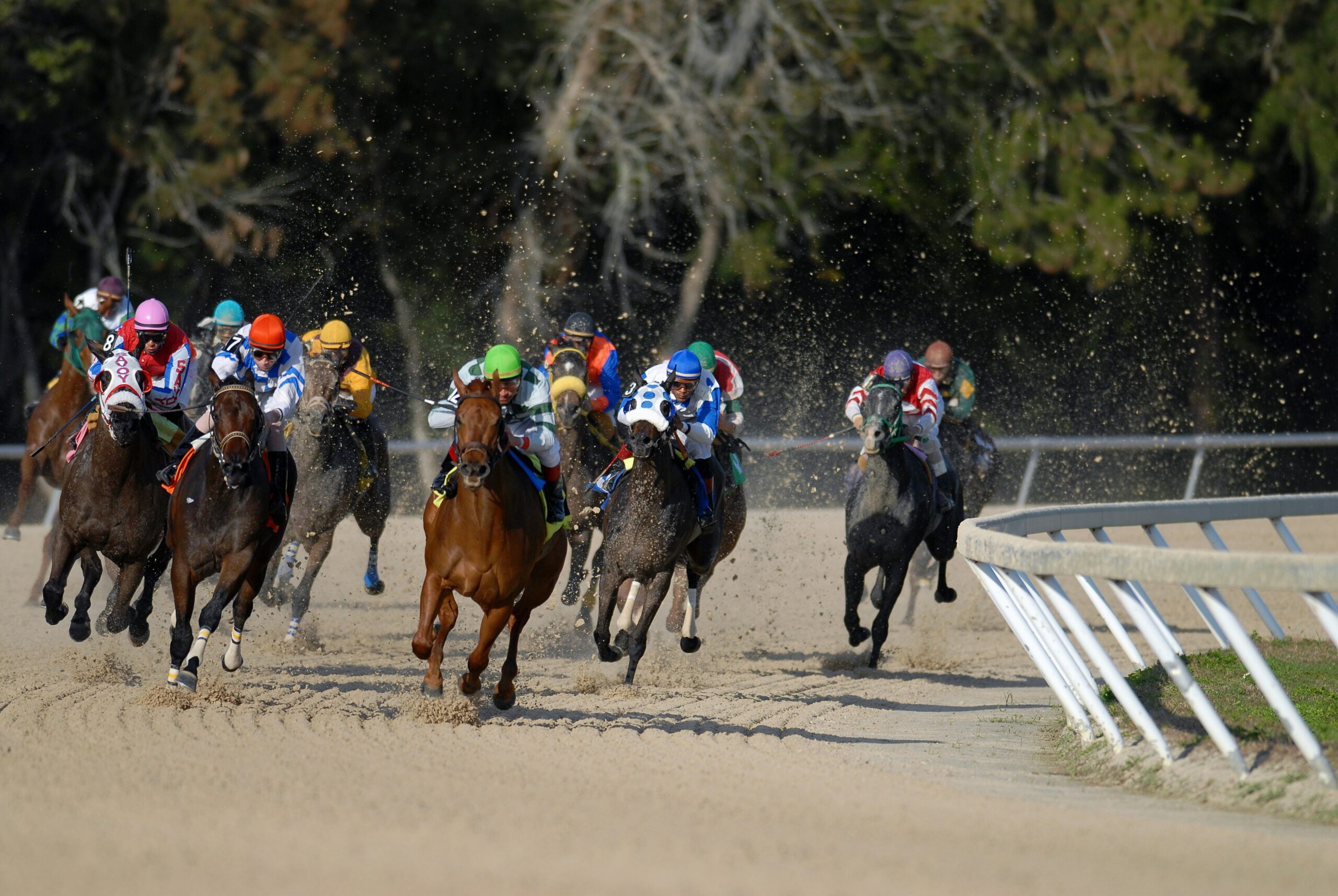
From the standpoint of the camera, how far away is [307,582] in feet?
35.3

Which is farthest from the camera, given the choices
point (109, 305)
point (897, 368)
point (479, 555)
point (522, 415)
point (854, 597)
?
point (109, 305)

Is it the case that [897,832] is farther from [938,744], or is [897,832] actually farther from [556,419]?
[556,419]

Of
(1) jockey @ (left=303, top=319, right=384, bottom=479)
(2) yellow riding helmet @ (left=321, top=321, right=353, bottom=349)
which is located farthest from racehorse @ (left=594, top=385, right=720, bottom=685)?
(2) yellow riding helmet @ (left=321, top=321, right=353, bottom=349)

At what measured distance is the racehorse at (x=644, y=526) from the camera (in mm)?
9172

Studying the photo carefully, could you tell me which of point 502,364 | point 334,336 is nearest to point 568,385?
point 334,336

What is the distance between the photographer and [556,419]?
11.3 meters

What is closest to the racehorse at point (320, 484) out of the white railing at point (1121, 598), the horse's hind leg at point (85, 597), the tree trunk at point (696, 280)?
the horse's hind leg at point (85, 597)

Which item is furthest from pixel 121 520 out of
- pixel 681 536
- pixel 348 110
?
pixel 348 110

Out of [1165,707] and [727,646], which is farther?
[727,646]

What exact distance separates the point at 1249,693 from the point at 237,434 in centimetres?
486

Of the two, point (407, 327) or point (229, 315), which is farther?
→ point (407, 327)

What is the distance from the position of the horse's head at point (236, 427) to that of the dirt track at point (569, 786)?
1113 mm

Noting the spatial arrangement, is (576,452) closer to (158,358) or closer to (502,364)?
(158,358)

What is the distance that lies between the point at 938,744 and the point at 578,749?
1862 millimetres
